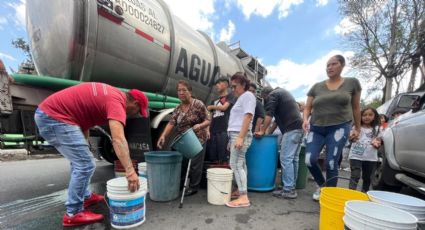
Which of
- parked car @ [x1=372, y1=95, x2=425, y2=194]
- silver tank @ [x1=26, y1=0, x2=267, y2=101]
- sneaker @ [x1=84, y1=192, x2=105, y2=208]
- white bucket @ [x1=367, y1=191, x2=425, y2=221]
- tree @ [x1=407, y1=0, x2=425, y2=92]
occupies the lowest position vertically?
sneaker @ [x1=84, y1=192, x2=105, y2=208]

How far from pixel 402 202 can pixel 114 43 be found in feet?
11.0

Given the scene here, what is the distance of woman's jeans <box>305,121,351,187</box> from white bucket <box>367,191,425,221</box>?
2.42ft

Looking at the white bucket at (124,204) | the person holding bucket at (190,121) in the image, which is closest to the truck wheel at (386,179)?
the person holding bucket at (190,121)

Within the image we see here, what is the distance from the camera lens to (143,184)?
7.83 feet

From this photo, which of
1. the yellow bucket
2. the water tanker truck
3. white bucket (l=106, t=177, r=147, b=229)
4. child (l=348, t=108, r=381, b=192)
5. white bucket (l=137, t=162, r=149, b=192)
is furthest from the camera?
white bucket (l=137, t=162, r=149, b=192)

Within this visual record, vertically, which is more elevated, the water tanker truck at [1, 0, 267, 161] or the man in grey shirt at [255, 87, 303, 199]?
the water tanker truck at [1, 0, 267, 161]

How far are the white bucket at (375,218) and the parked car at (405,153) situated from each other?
74 centimetres

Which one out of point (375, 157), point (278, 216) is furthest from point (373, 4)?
point (278, 216)

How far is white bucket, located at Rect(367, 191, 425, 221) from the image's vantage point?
5.83 feet

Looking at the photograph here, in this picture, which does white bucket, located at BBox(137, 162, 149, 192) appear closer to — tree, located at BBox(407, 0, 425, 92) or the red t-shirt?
the red t-shirt

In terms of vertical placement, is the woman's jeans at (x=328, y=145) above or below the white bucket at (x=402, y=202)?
above

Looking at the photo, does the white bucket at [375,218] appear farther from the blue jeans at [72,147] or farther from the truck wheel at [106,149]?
the truck wheel at [106,149]

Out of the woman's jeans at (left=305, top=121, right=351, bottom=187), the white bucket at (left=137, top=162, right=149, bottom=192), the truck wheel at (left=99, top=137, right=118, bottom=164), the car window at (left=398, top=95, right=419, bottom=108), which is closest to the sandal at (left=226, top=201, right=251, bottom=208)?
the woman's jeans at (left=305, top=121, right=351, bottom=187)

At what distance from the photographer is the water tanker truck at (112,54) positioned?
2740 millimetres
